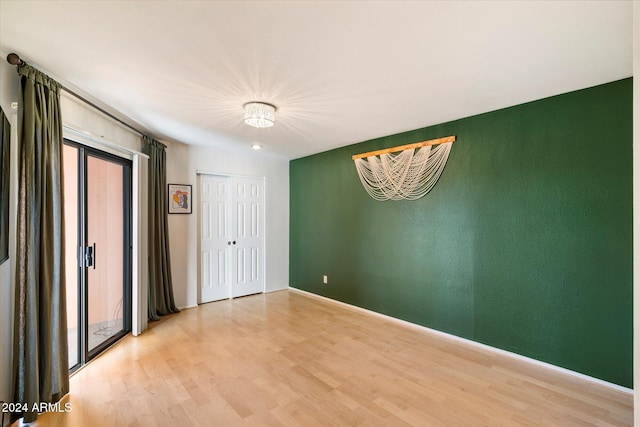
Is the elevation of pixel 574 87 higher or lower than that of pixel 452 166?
higher

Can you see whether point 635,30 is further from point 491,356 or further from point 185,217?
point 185,217

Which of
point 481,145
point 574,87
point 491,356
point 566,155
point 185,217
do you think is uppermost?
point 574,87

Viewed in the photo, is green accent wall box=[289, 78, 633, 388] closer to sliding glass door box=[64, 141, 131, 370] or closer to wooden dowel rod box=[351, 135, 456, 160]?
wooden dowel rod box=[351, 135, 456, 160]

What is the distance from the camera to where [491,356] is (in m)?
2.89

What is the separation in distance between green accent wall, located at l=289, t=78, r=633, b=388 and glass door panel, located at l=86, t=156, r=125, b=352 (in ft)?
10.3

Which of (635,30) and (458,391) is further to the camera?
(458,391)

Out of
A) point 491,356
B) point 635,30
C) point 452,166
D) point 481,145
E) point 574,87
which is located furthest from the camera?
point 452,166

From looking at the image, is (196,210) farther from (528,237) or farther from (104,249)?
(528,237)

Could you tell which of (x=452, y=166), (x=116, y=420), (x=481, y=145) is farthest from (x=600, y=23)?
(x=116, y=420)

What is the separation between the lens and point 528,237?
2.76 m

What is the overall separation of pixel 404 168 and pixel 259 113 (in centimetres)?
195

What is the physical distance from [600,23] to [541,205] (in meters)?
1.53

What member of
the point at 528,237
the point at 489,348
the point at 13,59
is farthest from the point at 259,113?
the point at 489,348

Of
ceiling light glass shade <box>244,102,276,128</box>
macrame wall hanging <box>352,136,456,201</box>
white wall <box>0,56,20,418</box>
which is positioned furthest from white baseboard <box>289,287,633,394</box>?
white wall <box>0,56,20,418</box>
